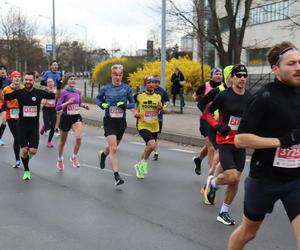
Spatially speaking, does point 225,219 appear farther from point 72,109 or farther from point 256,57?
point 256,57

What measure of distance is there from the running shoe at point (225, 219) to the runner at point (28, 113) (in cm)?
368

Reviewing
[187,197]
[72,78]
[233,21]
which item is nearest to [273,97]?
[187,197]

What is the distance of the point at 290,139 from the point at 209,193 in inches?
127

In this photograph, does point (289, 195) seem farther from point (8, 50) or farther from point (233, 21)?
point (8, 50)

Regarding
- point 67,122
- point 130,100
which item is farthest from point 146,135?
point 67,122

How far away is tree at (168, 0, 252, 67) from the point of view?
62.2ft

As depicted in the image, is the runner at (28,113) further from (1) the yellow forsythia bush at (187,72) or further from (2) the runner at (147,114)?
(1) the yellow forsythia bush at (187,72)

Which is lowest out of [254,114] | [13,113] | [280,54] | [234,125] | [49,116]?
[49,116]

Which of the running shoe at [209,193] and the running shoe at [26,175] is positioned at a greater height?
the running shoe at [209,193]

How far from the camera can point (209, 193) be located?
6.69 meters

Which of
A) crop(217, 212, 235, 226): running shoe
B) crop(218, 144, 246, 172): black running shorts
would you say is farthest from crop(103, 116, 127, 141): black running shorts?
crop(217, 212, 235, 226): running shoe

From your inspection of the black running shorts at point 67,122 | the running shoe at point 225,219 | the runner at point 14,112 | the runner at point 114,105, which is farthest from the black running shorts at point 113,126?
the running shoe at point 225,219

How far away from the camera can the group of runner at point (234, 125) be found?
3.62 meters

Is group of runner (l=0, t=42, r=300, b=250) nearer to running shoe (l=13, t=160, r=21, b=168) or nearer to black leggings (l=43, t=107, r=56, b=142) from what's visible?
running shoe (l=13, t=160, r=21, b=168)
